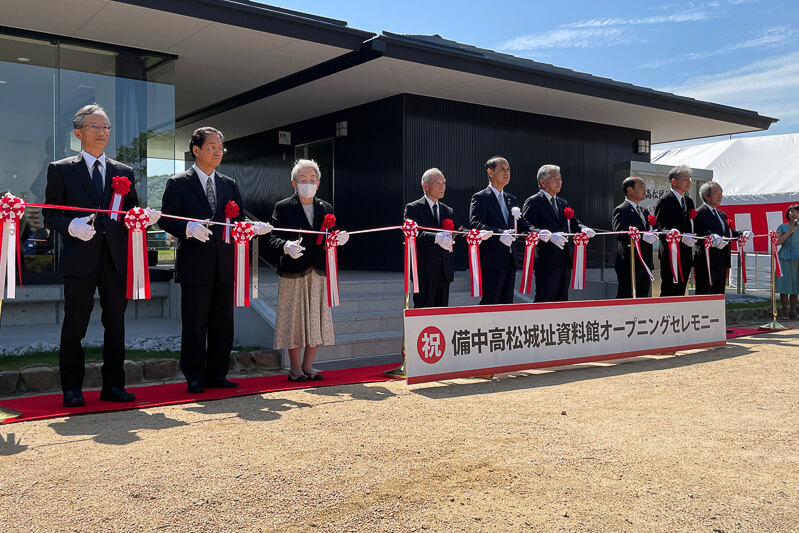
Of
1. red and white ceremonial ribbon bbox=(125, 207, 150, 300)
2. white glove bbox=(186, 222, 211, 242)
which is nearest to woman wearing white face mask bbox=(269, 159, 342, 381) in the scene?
white glove bbox=(186, 222, 211, 242)

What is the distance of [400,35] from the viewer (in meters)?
8.09

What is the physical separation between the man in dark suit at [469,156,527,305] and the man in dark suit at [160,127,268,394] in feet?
7.03

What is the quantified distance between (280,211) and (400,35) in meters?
4.07

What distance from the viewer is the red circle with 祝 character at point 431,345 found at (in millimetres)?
4629

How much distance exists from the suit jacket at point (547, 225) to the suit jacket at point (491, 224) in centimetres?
39

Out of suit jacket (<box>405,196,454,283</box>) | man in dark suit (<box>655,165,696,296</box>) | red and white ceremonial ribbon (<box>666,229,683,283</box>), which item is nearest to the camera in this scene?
suit jacket (<box>405,196,454,283</box>)

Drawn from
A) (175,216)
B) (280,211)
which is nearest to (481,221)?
(280,211)

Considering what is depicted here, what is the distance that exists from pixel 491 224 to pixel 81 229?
342 centimetres

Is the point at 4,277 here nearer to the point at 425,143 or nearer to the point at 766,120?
the point at 425,143

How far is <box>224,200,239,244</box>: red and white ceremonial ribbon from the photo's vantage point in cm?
452

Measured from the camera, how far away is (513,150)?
1098 centimetres

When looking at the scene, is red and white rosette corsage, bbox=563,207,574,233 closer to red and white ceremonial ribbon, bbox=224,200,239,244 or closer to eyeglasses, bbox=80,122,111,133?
red and white ceremonial ribbon, bbox=224,200,239,244

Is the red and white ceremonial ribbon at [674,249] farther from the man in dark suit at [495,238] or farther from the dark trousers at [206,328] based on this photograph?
the dark trousers at [206,328]

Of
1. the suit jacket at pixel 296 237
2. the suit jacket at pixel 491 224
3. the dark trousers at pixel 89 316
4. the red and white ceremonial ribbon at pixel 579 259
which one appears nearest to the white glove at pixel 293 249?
the suit jacket at pixel 296 237
